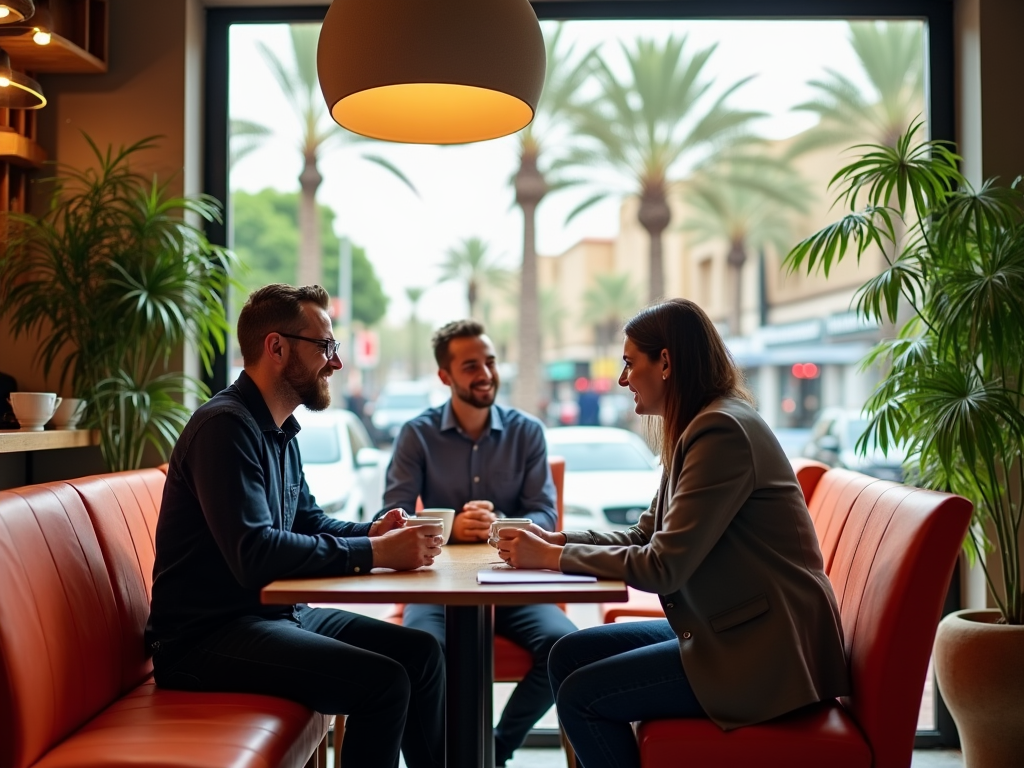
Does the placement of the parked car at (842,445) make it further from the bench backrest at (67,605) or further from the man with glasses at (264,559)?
the bench backrest at (67,605)

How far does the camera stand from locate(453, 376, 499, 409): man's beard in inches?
131

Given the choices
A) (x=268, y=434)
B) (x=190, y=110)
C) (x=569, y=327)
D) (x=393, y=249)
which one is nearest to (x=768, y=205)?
(x=393, y=249)

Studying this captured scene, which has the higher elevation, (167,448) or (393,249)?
(393,249)

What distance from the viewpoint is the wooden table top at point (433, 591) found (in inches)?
73.1

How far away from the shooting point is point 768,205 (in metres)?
15.1

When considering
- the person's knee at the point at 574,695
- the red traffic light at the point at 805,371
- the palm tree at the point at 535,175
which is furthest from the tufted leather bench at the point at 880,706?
the red traffic light at the point at 805,371

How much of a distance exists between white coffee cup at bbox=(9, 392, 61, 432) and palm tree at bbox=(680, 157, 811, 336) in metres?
10.3

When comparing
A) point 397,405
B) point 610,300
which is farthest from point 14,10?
point 610,300

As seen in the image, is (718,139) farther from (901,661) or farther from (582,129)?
(901,661)

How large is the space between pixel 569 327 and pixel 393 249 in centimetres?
1450

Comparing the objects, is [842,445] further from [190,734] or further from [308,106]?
[190,734]

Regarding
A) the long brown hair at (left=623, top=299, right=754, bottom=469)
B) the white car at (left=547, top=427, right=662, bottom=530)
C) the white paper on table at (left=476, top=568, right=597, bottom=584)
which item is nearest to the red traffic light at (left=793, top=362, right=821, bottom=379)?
the white car at (left=547, top=427, right=662, bottom=530)

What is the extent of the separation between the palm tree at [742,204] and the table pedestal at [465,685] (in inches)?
423

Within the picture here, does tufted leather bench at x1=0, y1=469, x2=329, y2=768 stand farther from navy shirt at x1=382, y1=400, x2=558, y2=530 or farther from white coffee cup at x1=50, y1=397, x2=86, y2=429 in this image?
navy shirt at x1=382, y1=400, x2=558, y2=530
